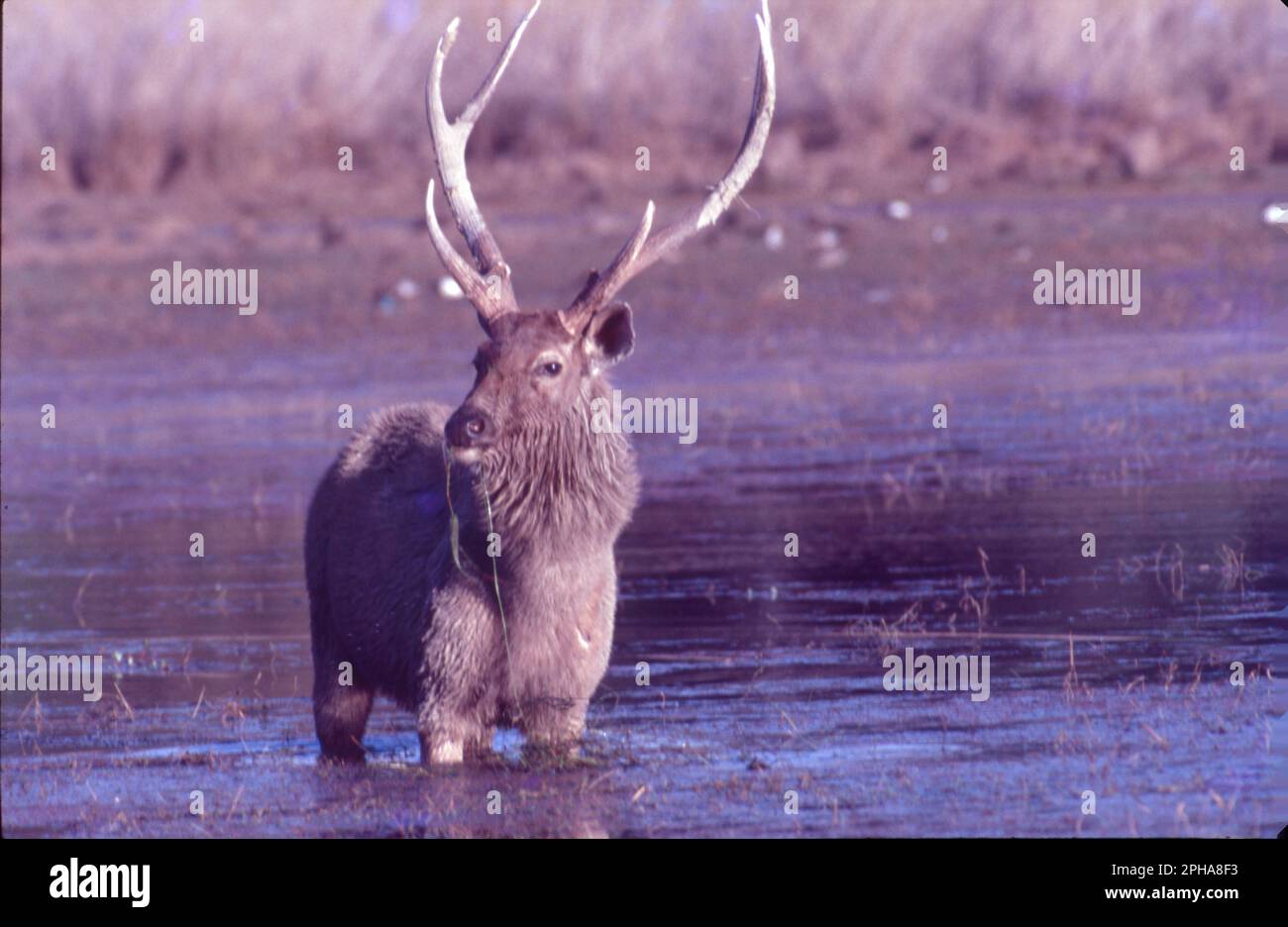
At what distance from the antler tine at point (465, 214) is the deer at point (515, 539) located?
0.01 m

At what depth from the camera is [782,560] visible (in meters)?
13.4

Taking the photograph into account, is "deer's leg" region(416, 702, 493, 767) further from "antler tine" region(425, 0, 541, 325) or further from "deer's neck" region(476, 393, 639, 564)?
"antler tine" region(425, 0, 541, 325)

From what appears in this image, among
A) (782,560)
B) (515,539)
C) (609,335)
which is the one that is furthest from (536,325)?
(782,560)

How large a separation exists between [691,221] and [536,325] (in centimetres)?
91

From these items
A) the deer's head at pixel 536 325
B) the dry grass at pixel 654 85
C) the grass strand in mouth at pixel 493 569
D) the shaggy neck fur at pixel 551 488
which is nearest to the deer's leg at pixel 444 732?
the grass strand in mouth at pixel 493 569

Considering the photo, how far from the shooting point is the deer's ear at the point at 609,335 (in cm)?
921

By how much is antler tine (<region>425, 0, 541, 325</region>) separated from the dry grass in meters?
20.0

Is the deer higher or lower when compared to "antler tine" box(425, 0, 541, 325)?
lower

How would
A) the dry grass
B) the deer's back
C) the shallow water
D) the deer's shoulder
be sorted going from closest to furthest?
the shallow water → the deer's back → the deer's shoulder → the dry grass

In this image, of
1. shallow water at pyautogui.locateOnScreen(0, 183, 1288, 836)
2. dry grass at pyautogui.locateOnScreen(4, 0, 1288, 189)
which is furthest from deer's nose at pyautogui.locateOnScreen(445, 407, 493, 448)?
dry grass at pyautogui.locateOnScreen(4, 0, 1288, 189)

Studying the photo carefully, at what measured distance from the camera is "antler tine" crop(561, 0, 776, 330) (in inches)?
366

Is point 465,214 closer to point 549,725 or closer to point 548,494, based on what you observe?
point 548,494

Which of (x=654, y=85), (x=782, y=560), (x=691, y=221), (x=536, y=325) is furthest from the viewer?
(x=654, y=85)
